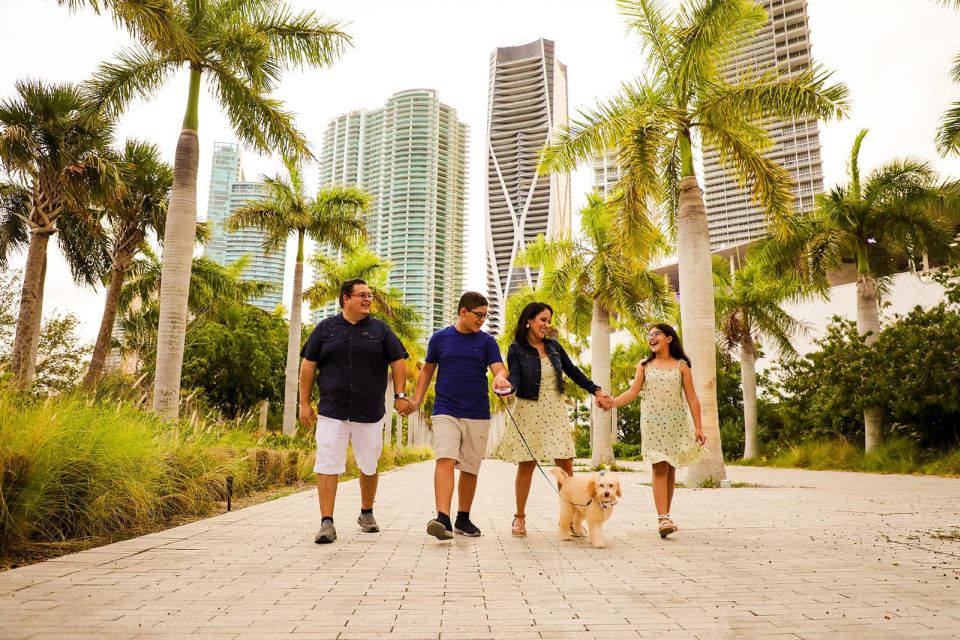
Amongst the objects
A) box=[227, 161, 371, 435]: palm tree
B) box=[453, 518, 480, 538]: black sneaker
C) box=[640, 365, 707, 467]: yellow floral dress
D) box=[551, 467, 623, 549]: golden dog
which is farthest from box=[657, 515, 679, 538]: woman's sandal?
box=[227, 161, 371, 435]: palm tree

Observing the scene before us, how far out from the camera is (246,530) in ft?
18.6

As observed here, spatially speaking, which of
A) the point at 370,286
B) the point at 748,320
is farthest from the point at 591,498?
the point at 370,286

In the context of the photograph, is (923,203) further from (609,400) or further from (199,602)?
(199,602)

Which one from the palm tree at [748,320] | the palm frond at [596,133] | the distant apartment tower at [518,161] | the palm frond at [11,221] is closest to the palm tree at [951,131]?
the palm frond at [596,133]

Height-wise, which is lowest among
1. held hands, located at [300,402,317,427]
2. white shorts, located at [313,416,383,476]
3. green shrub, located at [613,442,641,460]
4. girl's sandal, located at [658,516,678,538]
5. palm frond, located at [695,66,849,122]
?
green shrub, located at [613,442,641,460]

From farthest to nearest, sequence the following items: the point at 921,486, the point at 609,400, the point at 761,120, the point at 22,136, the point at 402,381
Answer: the point at 22,136 < the point at 761,120 < the point at 921,486 < the point at 402,381 < the point at 609,400

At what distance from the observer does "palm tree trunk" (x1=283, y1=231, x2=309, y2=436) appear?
21.9 meters

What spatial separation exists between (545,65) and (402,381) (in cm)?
15966

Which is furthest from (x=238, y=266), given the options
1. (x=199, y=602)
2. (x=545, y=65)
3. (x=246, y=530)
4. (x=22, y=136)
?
(x=545, y=65)

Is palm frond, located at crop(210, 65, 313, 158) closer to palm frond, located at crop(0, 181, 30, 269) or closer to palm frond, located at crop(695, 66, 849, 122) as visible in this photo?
palm frond, located at crop(695, 66, 849, 122)

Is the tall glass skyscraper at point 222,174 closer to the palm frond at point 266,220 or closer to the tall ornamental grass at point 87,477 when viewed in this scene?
the palm frond at point 266,220

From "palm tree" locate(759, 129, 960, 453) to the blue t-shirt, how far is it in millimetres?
15558

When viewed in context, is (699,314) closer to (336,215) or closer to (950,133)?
(950,133)

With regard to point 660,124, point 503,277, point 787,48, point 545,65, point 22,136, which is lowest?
point 660,124
